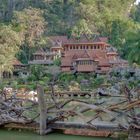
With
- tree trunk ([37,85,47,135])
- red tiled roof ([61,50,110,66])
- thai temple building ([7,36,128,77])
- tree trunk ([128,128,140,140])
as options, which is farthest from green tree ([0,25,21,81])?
tree trunk ([128,128,140,140])

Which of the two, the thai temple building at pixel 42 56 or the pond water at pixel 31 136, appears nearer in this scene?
the pond water at pixel 31 136

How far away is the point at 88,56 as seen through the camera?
1847 inches

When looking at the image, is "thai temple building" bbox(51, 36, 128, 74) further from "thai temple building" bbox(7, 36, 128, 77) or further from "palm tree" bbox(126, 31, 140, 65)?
"palm tree" bbox(126, 31, 140, 65)

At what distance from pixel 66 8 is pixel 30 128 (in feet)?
194

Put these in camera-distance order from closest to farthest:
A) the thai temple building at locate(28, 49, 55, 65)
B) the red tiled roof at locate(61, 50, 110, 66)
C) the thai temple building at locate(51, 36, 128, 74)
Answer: the thai temple building at locate(51, 36, 128, 74), the red tiled roof at locate(61, 50, 110, 66), the thai temple building at locate(28, 49, 55, 65)

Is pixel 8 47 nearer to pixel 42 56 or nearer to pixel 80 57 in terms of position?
pixel 42 56

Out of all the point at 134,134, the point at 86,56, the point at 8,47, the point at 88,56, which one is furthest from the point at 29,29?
the point at 134,134

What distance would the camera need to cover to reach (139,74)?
137 feet

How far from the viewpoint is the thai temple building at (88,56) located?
1826 inches

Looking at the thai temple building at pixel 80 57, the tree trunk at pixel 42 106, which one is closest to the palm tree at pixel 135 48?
the thai temple building at pixel 80 57

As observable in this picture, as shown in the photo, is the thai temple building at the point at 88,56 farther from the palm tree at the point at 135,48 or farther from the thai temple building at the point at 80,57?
the palm tree at the point at 135,48

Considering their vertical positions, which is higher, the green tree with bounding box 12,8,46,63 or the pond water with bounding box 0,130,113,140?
the green tree with bounding box 12,8,46,63

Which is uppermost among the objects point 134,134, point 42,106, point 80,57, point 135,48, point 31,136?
point 135,48

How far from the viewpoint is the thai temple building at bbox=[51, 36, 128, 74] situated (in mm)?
46375
